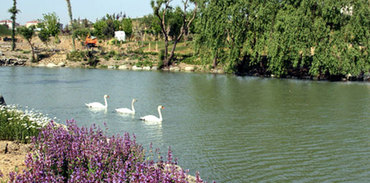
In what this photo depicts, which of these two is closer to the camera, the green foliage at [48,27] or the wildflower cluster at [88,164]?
the wildflower cluster at [88,164]

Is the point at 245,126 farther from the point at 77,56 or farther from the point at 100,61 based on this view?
the point at 77,56

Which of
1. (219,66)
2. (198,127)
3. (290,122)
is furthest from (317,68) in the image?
(198,127)

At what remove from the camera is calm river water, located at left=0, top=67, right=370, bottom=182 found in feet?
40.4

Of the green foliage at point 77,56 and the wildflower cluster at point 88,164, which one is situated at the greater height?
the green foliage at point 77,56

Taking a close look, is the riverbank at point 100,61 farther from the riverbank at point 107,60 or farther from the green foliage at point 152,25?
the green foliage at point 152,25

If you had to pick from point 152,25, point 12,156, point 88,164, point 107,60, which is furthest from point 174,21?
point 88,164

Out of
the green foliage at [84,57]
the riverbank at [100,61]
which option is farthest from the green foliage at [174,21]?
the green foliage at [84,57]

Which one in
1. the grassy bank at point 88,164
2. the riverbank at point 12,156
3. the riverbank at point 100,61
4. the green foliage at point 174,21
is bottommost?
the riverbank at point 12,156

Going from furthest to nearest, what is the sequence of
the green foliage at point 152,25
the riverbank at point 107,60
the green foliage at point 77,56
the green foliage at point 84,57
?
the green foliage at point 152,25, the green foliage at point 77,56, the green foliage at point 84,57, the riverbank at point 107,60

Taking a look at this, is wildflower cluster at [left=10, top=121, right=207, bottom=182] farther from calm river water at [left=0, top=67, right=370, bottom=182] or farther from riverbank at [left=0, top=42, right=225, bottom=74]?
riverbank at [left=0, top=42, right=225, bottom=74]

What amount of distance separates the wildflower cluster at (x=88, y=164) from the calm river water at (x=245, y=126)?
12.1ft

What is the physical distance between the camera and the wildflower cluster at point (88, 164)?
6632 millimetres

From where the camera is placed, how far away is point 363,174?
12.1 m

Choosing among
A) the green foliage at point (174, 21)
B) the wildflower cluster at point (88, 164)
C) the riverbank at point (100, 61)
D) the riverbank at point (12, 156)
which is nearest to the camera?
the wildflower cluster at point (88, 164)
